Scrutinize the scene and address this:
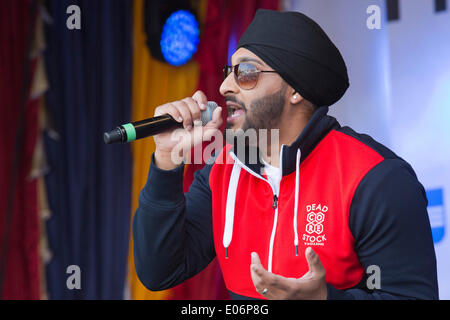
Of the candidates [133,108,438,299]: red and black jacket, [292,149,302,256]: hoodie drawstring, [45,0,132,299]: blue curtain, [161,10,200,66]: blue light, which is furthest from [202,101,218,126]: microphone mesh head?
[45,0,132,299]: blue curtain

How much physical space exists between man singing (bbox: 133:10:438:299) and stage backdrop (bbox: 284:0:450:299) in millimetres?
1005

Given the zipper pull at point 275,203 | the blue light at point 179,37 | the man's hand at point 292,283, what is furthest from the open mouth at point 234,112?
the blue light at point 179,37

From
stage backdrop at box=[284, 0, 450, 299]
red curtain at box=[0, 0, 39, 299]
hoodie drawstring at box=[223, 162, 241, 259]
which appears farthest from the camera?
stage backdrop at box=[284, 0, 450, 299]

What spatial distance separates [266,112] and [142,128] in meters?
0.33

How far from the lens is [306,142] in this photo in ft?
3.62

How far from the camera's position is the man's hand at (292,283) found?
0.78 metres

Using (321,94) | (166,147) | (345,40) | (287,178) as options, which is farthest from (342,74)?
(345,40)

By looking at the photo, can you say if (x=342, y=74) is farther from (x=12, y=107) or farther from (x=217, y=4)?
(x=12, y=107)

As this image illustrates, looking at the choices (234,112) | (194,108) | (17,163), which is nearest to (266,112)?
(234,112)

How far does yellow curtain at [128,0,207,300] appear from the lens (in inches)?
83.2

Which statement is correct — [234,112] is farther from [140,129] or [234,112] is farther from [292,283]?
[292,283]

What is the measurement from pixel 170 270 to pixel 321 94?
566 mm

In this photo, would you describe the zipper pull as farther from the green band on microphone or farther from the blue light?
the blue light

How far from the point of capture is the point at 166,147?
3.53 feet
